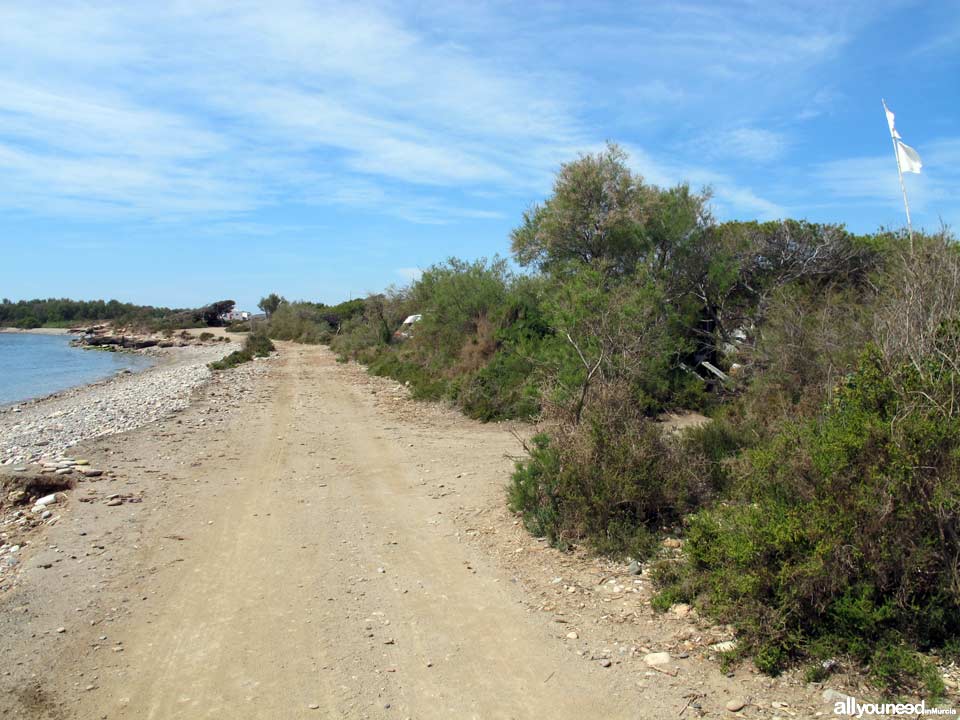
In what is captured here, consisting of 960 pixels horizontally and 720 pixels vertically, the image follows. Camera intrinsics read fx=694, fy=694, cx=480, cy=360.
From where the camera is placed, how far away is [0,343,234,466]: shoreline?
12883mm

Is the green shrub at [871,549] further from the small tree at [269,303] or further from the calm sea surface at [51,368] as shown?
the small tree at [269,303]

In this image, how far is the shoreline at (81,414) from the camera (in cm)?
1288

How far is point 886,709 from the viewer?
3949 millimetres

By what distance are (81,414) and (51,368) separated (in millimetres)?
26681

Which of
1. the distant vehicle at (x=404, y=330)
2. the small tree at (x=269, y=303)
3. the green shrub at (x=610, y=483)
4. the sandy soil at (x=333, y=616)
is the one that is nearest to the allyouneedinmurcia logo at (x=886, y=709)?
the sandy soil at (x=333, y=616)

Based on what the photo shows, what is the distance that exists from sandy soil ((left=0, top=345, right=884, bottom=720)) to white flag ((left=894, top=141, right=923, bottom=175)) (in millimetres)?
5278

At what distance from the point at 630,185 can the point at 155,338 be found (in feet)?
201

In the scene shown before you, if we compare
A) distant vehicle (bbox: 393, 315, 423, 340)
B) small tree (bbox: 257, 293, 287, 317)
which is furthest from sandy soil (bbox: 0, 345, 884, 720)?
small tree (bbox: 257, 293, 287, 317)

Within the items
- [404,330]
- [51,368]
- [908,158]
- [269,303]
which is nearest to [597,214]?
[908,158]

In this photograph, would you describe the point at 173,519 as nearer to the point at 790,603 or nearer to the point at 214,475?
the point at 214,475

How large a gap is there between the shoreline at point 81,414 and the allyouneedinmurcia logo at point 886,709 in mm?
11309

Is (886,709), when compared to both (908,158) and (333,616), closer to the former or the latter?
(333,616)

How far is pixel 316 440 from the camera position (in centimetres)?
1299

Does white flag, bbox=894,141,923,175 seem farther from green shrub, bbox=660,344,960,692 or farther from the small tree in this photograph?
the small tree
